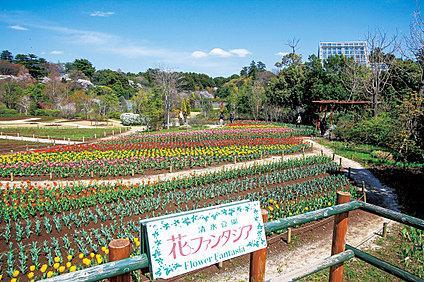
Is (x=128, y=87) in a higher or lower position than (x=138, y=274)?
higher

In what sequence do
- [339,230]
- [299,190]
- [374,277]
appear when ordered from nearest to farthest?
1. [339,230]
2. [374,277]
3. [299,190]

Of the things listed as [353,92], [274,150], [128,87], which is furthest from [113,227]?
[128,87]

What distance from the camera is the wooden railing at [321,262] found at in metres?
1.62

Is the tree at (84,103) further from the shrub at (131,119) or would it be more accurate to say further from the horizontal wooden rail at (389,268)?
the horizontal wooden rail at (389,268)

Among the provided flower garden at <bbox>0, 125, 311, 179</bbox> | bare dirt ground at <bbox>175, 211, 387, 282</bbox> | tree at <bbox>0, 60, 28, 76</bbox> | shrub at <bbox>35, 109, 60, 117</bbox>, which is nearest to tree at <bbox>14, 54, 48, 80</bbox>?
tree at <bbox>0, 60, 28, 76</bbox>

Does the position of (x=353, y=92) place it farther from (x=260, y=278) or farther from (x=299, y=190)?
(x=260, y=278)

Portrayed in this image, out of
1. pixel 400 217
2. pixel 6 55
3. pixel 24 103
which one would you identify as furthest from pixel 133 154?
pixel 6 55

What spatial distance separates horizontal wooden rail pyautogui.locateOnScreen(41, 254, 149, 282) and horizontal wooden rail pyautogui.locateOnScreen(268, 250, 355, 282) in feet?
3.39

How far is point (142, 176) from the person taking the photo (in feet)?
42.1

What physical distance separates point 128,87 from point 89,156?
52.7m

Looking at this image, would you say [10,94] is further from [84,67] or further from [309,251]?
[309,251]

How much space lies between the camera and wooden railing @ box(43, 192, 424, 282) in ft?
5.31

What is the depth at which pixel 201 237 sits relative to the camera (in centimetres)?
193

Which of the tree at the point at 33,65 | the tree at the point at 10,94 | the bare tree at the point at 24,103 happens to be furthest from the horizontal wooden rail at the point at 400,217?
the tree at the point at 33,65
